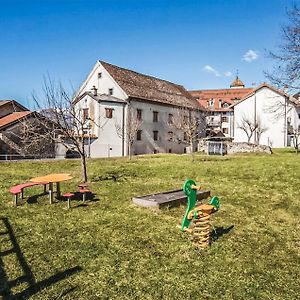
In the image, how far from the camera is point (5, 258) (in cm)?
684

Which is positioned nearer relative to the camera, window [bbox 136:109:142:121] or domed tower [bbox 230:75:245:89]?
window [bbox 136:109:142:121]

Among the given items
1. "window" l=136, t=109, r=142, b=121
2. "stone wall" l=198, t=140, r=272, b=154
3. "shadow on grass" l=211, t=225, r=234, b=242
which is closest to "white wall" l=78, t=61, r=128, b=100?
"window" l=136, t=109, r=142, b=121

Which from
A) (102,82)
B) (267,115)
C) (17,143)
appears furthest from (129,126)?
(267,115)

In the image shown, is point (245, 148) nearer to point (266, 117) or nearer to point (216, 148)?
point (216, 148)

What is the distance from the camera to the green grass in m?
5.68

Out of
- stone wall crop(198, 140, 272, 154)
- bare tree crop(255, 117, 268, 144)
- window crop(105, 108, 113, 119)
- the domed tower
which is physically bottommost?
stone wall crop(198, 140, 272, 154)

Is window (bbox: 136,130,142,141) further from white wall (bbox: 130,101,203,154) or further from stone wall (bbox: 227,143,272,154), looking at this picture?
stone wall (bbox: 227,143,272,154)

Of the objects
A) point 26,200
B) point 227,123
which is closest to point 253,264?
point 26,200

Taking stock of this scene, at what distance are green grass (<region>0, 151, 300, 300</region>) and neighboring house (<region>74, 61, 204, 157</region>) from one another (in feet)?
72.6

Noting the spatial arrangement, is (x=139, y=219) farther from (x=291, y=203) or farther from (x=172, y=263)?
(x=291, y=203)

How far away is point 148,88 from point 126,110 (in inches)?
290

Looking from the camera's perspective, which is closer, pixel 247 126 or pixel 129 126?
pixel 129 126

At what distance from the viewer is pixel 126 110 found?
123 ft

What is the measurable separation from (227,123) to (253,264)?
173ft
